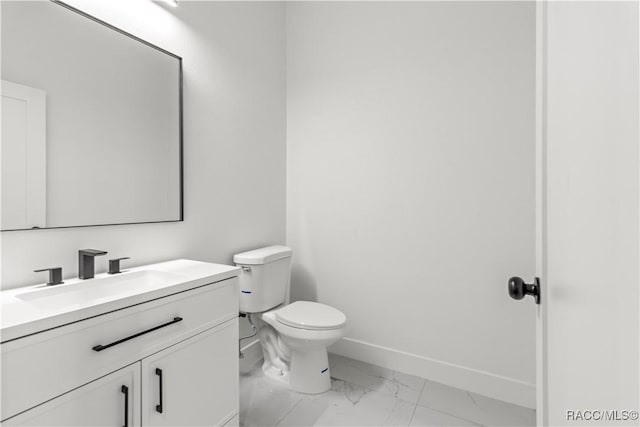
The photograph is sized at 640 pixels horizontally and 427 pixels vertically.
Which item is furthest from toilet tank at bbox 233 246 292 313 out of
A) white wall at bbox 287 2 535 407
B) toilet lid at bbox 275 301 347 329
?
white wall at bbox 287 2 535 407

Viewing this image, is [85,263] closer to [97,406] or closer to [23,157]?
[23,157]

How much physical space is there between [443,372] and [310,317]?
0.94m

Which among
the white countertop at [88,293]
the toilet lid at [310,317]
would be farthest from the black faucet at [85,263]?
the toilet lid at [310,317]

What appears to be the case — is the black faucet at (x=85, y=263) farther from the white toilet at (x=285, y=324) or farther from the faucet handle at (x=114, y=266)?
the white toilet at (x=285, y=324)

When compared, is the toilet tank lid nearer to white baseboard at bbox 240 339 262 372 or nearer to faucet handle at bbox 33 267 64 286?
white baseboard at bbox 240 339 262 372

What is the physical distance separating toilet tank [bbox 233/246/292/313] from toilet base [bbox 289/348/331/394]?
1.16 feet

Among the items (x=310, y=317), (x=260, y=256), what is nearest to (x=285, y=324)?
(x=310, y=317)

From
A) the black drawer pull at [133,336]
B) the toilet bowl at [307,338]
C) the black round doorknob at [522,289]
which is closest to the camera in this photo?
the black round doorknob at [522,289]

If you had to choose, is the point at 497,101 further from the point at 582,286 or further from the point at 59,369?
the point at 59,369

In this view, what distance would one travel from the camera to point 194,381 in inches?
47.1

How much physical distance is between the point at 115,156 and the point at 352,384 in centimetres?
182

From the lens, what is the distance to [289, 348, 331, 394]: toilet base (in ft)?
5.99

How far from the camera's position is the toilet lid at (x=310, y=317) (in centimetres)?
171

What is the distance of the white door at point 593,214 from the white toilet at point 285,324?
4.15 ft
